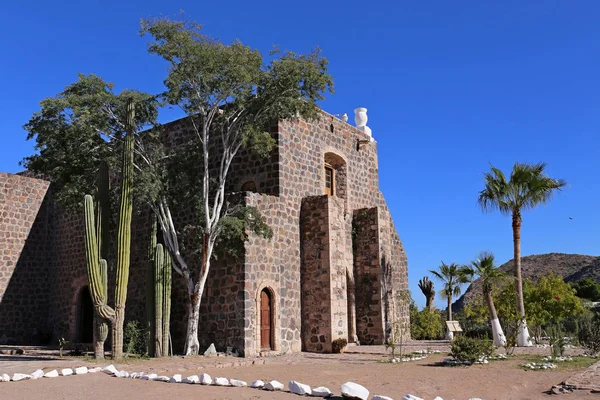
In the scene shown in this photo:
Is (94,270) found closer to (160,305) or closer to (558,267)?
(160,305)

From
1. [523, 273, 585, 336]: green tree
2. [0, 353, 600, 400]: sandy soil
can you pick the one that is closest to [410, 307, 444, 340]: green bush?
[523, 273, 585, 336]: green tree

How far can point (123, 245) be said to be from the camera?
13.1 m

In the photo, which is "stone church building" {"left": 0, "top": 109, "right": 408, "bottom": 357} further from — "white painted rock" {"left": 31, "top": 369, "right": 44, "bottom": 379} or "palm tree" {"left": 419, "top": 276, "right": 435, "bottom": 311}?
"palm tree" {"left": 419, "top": 276, "right": 435, "bottom": 311}

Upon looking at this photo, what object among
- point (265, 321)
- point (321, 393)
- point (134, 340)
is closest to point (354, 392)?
point (321, 393)

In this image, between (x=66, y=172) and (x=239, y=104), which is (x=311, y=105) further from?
(x=66, y=172)

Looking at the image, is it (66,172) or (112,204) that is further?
(112,204)

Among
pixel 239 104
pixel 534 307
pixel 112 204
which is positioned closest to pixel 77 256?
pixel 112 204

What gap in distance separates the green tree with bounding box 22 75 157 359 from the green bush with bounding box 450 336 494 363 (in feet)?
23.8

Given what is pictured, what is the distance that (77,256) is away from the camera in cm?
2019

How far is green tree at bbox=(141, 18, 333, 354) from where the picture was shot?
44.6 ft

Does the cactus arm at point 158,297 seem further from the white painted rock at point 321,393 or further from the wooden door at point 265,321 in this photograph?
the white painted rock at point 321,393

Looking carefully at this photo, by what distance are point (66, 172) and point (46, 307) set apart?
8.48m

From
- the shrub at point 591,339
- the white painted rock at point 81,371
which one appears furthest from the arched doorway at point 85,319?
the shrub at point 591,339

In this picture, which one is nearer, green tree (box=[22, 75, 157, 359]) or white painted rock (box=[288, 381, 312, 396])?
white painted rock (box=[288, 381, 312, 396])
